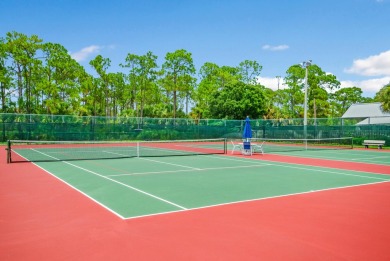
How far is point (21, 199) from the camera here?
7.24 metres

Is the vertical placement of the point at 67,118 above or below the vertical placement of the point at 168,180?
above

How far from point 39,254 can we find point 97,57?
40.7 meters

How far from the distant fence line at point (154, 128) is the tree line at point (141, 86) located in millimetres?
9644

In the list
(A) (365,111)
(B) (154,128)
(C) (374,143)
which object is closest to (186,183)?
(C) (374,143)

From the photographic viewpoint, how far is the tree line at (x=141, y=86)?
3725 centimetres

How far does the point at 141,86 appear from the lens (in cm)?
4544

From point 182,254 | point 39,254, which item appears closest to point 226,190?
point 182,254

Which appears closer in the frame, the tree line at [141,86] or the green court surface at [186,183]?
the green court surface at [186,183]

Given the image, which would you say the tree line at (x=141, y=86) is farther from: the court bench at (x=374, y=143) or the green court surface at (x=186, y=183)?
the green court surface at (x=186, y=183)

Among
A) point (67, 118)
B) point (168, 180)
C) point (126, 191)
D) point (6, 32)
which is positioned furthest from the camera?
point (6, 32)

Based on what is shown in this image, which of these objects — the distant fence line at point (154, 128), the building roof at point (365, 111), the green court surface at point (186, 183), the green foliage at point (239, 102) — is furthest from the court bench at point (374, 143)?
the building roof at point (365, 111)

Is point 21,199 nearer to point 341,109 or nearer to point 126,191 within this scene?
point 126,191

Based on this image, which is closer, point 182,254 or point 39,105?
point 182,254

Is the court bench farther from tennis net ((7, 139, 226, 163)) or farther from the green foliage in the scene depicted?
the green foliage
